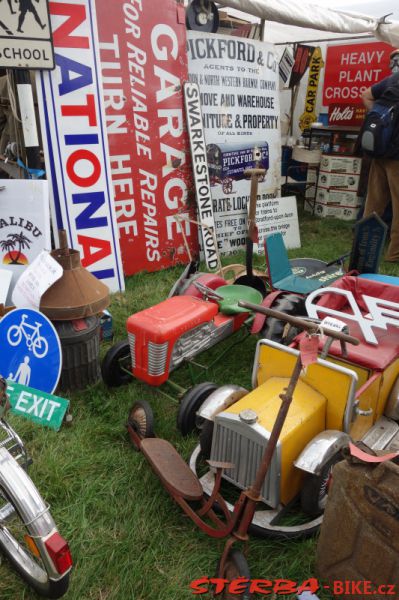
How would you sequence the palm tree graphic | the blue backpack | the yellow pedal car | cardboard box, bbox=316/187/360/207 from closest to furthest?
the yellow pedal car, the palm tree graphic, the blue backpack, cardboard box, bbox=316/187/360/207

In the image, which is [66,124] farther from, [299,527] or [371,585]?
[371,585]

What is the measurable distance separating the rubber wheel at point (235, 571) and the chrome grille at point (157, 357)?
4.03 ft

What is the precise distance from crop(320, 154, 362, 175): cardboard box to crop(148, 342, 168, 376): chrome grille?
19.2ft

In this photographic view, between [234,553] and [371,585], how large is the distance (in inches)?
21.2

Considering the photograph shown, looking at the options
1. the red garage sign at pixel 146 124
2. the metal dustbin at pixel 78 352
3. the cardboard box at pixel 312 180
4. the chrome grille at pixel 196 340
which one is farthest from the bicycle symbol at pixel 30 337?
the cardboard box at pixel 312 180

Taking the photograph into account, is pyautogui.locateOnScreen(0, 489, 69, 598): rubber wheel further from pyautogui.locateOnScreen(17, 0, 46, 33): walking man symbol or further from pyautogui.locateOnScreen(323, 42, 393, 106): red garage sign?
pyautogui.locateOnScreen(323, 42, 393, 106): red garage sign

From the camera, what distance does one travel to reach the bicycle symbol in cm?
300

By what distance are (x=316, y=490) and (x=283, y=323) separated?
1.47 meters

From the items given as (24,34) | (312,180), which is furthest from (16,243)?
(312,180)

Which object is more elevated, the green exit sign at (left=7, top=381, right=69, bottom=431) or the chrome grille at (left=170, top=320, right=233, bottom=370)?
the chrome grille at (left=170, top=320, right=233, bottom=370)

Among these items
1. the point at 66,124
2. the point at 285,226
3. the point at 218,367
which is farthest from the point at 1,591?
the point at 285,226

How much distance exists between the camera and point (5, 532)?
205 centimetres

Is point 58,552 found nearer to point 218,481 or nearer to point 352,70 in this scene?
point 218,481

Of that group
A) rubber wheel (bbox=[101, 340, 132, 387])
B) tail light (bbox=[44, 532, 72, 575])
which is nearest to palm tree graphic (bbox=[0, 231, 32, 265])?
rubber wheel (bbox=[101, 340, 132, 387])
